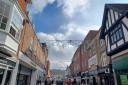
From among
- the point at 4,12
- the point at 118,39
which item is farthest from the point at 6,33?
the point at 118,39

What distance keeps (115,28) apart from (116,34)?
2.22 ft

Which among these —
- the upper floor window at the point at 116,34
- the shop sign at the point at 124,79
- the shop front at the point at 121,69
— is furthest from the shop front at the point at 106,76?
the upper floor window at the point at 116,34

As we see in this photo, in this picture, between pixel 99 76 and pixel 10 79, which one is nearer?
pixel 10 79

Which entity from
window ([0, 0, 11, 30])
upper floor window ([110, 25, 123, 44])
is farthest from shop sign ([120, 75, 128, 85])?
window ([0, 0, 11, 30])

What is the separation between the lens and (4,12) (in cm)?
800

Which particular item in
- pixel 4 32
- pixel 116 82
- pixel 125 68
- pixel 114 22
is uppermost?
pixel 114 22

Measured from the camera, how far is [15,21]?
364 inches

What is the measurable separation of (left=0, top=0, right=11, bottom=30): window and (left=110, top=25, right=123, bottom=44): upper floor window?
9.95 metres

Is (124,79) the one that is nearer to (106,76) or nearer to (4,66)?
(106,76)

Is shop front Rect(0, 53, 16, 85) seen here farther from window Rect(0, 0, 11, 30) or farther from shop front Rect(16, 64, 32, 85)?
shop front Rect(16, 64, 32, 85)

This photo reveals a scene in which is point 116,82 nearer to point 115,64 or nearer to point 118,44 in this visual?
point 115,64

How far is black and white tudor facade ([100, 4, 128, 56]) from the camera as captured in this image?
505 inches

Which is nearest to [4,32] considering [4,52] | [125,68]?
[4,52]

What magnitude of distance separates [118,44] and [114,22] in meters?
2.31
